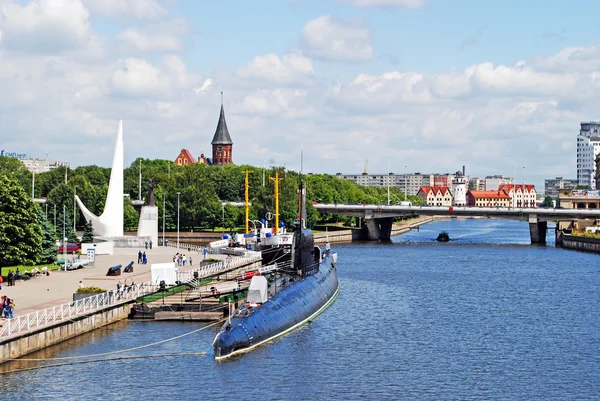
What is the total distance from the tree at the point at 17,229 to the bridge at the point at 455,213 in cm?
10163

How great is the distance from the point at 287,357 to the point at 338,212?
135836 millimetres

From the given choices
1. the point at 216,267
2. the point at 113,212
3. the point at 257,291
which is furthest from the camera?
the point at 113,212

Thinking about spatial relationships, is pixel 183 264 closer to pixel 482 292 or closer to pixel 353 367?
pixel 482 292

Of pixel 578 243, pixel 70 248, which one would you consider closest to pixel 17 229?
pixel 70 248

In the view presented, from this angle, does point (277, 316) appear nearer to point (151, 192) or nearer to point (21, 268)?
point (21, 268)

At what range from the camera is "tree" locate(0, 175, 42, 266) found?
82.7m

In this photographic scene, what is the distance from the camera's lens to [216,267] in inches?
3553

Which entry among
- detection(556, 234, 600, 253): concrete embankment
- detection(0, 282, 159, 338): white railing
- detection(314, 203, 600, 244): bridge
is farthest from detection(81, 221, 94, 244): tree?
detection(556, 234, 600, 253): concrete embankment

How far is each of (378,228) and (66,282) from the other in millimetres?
115986

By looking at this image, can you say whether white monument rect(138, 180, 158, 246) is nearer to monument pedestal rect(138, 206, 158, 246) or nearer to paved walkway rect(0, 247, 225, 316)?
monument pedestal rect(138, 206, 158, 246)

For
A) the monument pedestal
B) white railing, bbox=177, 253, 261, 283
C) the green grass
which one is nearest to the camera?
white railing, bbox=177, 253, 261, 283

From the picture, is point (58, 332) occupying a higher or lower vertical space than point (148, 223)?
lower

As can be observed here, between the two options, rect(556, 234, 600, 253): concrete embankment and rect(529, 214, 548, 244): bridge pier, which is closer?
rect(556, 234, 600, 253): concrete embankment

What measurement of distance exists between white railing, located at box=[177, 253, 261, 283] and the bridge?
74.6 m
